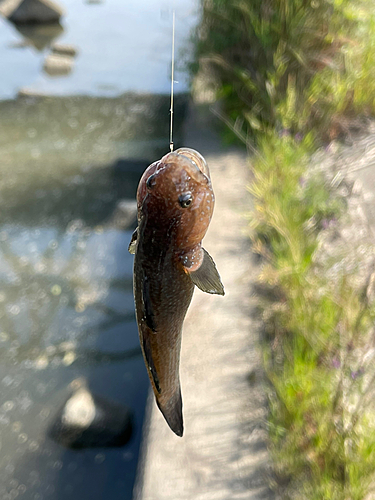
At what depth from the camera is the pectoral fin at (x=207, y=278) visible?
832 millimetres

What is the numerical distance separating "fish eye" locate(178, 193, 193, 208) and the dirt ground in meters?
1.56

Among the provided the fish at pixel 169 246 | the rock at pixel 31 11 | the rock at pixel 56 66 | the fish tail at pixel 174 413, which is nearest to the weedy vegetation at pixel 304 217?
the fish tail at pixel 174 413

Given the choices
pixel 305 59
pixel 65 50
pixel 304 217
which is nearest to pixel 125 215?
pixel 304 217

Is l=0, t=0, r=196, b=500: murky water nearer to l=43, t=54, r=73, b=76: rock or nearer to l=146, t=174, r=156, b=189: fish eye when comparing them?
l=43, t=54, r=73, b=76: rock

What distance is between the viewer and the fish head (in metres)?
0.84

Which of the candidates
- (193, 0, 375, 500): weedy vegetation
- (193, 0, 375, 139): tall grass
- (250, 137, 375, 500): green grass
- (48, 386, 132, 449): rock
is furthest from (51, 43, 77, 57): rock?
(48, 386, 132, 449): rock

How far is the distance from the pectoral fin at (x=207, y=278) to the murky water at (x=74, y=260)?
2083mm

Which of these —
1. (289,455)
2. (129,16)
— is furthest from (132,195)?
(129,16)

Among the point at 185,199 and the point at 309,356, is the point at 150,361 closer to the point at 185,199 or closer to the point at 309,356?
the point at 185,199

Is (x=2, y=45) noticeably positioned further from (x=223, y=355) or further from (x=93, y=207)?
(x=223, y=355)

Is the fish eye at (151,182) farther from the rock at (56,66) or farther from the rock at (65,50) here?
the rock at (65,50)

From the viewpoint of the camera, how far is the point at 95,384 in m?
2.96

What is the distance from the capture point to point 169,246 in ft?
2.78

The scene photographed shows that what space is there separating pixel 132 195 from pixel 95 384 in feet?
7.41
